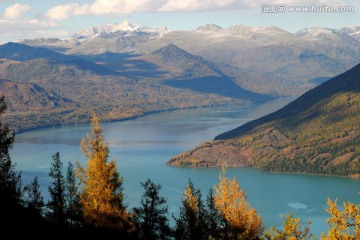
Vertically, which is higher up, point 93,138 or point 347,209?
point 93,138

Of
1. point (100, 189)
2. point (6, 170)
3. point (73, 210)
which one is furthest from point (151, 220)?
point (6, 170)

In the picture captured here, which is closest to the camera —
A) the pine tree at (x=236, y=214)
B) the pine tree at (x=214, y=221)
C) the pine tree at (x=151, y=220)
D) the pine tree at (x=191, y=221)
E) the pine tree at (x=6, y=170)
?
the pine tree at (x=236, y=214)

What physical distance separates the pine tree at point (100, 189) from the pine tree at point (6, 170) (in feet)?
16.1

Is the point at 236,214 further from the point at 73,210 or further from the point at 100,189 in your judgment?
the point at 73,210

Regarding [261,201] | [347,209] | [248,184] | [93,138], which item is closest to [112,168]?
[93,138]

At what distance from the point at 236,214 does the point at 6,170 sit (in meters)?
16.3

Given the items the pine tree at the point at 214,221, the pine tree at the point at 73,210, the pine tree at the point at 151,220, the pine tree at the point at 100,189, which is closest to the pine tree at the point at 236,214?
the pine tree at the point at 214,221

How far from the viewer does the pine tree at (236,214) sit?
3712 centimetres

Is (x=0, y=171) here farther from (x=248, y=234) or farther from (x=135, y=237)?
(x=248, y=234)

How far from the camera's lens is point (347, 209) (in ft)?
89.6

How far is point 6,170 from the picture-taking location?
3975 centimetres

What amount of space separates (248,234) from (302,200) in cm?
11279

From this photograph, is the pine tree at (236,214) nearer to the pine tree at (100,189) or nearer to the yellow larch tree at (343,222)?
the pine tree at (100,189)

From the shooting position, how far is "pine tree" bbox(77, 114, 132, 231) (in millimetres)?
39188
